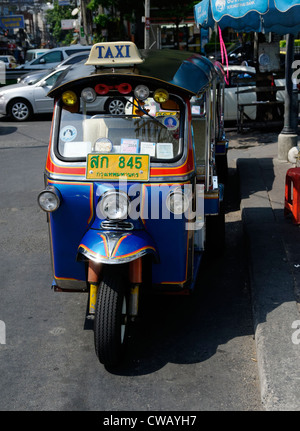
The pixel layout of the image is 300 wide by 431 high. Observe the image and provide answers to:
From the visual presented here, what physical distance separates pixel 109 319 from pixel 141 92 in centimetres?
184

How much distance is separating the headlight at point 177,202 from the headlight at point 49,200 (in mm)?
886

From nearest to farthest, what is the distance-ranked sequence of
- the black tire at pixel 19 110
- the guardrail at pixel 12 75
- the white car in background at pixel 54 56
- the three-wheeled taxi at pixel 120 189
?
the three-wheeled taxi at pixel 120 189 → the black tire at pixel 19 110 → the white car in background at pixel 54 56 → the guardrail at pixel 12 75

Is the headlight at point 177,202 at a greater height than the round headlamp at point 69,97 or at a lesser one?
lesser

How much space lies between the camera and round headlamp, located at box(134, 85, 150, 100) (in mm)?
4828

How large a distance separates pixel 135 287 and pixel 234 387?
106 cm

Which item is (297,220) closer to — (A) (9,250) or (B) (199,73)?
(B) (199,73)

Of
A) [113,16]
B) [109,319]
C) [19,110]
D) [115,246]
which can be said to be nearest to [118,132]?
[115,246]

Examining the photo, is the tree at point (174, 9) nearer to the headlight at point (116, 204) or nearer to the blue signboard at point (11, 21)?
the headlight at point (116, 204)

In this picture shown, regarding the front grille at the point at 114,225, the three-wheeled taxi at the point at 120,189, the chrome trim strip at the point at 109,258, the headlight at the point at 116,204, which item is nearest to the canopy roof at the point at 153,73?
the three-wheeled taxi at the point at 120,189

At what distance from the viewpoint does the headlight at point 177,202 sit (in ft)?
15.4

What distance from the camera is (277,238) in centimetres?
686

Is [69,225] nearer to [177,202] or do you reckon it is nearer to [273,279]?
[177,202]

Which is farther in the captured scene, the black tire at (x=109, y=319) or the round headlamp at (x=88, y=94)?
the round headlamp at (x=88, y=94)

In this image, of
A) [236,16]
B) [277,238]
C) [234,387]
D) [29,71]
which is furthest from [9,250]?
[29,71]
